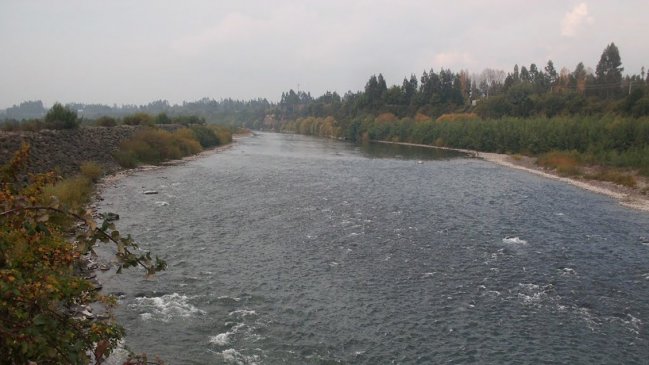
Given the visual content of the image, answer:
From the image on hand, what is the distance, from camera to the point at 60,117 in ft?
152

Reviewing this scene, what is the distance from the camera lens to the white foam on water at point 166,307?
14172 millimetres

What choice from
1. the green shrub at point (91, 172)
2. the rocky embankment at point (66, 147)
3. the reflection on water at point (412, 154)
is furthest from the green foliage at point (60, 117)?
the reflection on water at point (412, 154)

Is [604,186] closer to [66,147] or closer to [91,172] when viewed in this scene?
[91,172]

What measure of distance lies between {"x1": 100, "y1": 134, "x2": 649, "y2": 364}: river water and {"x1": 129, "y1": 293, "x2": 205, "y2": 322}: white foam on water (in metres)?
0.03

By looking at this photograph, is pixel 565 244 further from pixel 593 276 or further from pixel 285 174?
pixel 285 174

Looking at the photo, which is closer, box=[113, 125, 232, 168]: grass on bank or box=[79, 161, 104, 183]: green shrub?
box=[79, 161, 104, 183]: green shrub

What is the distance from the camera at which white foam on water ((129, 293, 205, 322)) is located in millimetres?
14172

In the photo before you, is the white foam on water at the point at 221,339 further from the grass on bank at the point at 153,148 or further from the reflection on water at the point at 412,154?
the reflection on water at the point at 412,154

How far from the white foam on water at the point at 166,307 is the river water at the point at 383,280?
0.03 meters

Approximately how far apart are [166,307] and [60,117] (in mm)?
39571

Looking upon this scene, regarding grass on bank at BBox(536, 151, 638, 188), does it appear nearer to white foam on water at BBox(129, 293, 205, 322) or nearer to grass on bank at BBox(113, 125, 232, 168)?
white foam on water at BBox(129, 293, 205, 322)

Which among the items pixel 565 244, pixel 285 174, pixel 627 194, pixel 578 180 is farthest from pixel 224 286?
pixel 578 180

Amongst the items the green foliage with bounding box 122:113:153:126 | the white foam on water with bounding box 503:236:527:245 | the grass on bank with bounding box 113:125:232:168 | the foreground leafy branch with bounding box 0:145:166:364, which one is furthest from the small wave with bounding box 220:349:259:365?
the green foliage with bounding box 122:113:153:126

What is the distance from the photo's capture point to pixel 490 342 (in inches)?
520
